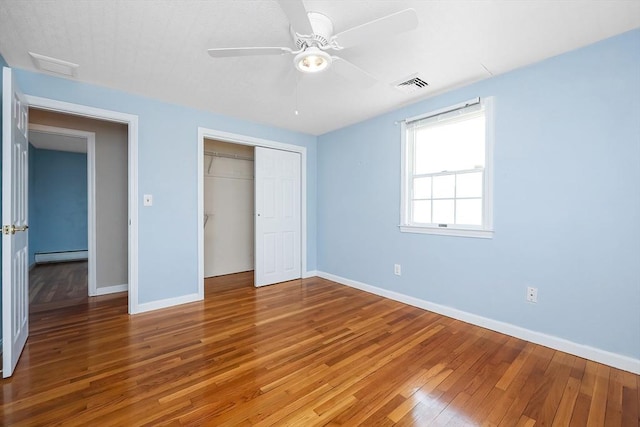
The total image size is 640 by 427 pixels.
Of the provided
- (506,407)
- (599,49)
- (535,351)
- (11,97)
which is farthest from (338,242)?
(11,97)

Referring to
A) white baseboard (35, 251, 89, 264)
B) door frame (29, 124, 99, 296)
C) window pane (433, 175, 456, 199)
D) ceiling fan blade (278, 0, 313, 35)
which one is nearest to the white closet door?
door frame (29, 124, 99, 296)

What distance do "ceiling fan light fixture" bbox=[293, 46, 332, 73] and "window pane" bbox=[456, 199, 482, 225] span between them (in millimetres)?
1969

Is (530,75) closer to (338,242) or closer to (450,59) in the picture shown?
(450,59)

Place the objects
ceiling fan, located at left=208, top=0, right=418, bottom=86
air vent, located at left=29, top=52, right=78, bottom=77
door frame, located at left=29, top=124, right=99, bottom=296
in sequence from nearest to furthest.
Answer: ceiling fan, located at left=208, top=0, right=418, bottom=86 < air vent, located at left=29, top=52, right=78, bottom=77 < door frame, located at left=29, top=124, right=99, bottom=296

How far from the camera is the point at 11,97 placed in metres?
1.81

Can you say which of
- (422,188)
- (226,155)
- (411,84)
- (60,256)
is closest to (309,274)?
(422,188)

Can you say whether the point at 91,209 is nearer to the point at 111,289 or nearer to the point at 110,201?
the point at 110,201

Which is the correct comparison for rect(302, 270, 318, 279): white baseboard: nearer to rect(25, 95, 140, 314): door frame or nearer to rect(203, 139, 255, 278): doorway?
rect(203, 139, 255, 278): doorway

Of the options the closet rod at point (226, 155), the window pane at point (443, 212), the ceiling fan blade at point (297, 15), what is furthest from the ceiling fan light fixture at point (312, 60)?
the closet rod at point (226, 155)

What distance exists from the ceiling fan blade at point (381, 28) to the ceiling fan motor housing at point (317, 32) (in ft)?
0.46

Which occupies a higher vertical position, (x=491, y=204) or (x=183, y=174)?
(x=183, y=174)

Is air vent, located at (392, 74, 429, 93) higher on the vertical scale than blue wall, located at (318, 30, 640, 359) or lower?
higher

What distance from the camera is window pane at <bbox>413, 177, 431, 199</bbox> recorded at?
309 cm

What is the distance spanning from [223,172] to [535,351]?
15.0 ft
